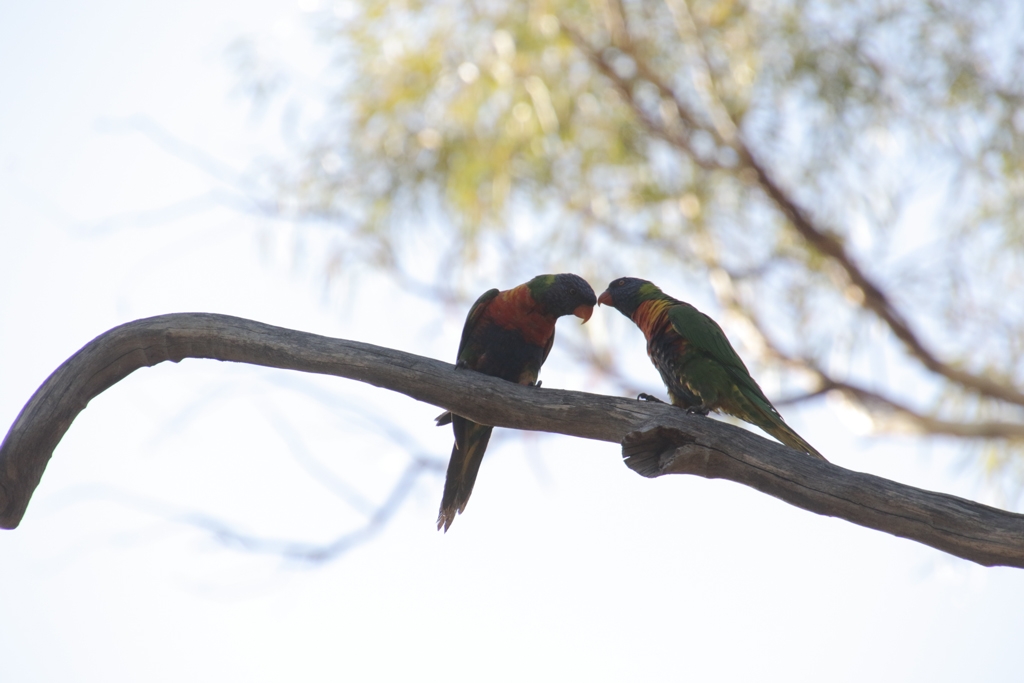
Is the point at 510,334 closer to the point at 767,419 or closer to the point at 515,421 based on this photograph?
the point at 515,421

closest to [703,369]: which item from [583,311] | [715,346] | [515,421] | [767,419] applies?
[715,346]

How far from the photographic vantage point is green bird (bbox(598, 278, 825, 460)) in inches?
90.4

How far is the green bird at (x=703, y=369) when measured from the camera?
2297mm

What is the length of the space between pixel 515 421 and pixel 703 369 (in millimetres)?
635

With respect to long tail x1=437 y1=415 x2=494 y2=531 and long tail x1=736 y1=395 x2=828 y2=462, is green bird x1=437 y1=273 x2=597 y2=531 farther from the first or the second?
long tail x1=736 y1=395 x2=828 y2=462

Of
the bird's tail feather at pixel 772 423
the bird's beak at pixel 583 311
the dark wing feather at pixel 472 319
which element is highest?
the bird's beak at pixel 583 311

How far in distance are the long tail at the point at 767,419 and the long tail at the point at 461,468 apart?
0.67 meters

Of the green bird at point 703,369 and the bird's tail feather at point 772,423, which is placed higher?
the green bird at point 703,369

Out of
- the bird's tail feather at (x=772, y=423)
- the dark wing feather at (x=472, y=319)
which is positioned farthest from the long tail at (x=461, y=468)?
the bird's tail feather at (x=772, y=423)

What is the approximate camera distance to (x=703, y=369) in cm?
234

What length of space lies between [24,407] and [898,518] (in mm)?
1811

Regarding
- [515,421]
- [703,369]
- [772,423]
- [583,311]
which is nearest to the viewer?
[515,421]

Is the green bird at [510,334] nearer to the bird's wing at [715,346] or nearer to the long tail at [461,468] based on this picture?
the long tail at [461,468]

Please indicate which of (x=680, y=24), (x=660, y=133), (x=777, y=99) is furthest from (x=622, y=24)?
(x=777, y=99)
